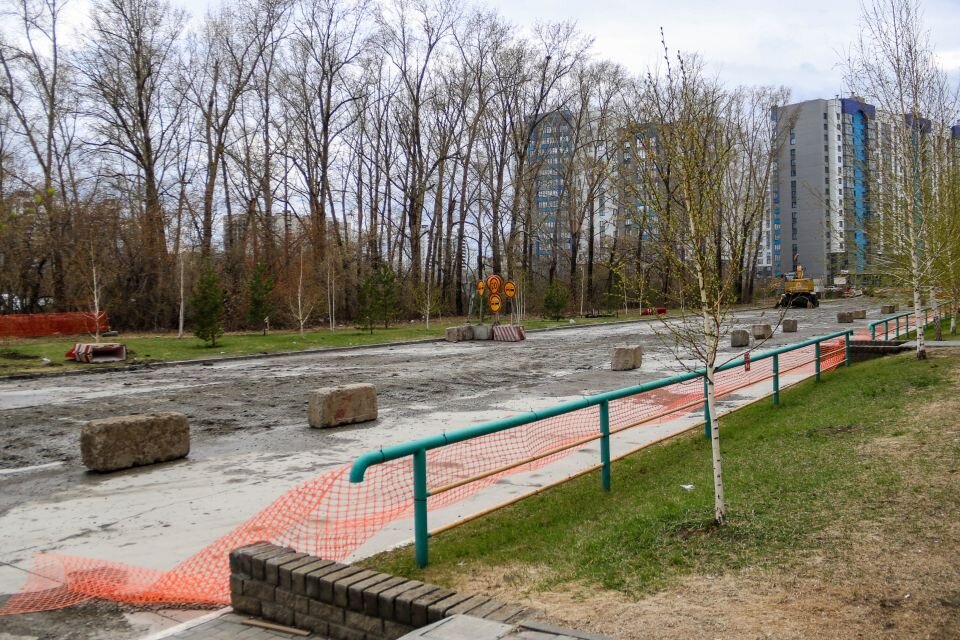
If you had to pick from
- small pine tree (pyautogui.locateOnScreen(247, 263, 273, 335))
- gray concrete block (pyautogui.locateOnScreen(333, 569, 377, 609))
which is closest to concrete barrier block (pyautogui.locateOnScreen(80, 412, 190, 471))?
gray concrete block (pyautogui.locateOnScreen(333, 569, 377, 609))

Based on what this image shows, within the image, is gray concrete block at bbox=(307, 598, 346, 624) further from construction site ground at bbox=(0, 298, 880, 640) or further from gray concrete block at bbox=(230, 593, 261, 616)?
A: construction site ground at bbox=(0, 298, 880, 640)

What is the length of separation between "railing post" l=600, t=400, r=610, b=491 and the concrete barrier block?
5927mm

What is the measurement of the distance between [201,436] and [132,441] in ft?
7.68

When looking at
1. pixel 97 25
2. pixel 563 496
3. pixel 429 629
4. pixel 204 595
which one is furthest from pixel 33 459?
pixel 97 25

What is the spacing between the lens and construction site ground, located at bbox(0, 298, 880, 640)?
20.4 feet

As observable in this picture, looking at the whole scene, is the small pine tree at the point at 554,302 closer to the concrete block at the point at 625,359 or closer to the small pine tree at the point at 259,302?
the small pine tree at the point at 259,302

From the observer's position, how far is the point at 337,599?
412 cm

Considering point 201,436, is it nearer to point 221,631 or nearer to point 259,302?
point 221,631

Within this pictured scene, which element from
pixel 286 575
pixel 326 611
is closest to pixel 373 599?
pixel 326 611

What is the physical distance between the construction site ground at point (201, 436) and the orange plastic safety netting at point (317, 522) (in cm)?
17

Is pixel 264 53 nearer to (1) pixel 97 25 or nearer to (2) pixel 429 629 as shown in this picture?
(1) pixel 97 25

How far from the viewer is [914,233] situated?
16344 millimetres

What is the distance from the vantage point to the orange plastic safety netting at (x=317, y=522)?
5.22 metres

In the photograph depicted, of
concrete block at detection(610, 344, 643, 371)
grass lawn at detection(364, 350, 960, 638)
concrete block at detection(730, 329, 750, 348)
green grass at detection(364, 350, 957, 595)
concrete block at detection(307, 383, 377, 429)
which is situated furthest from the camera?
concrete block at detection(730, 329, 750, 348)
